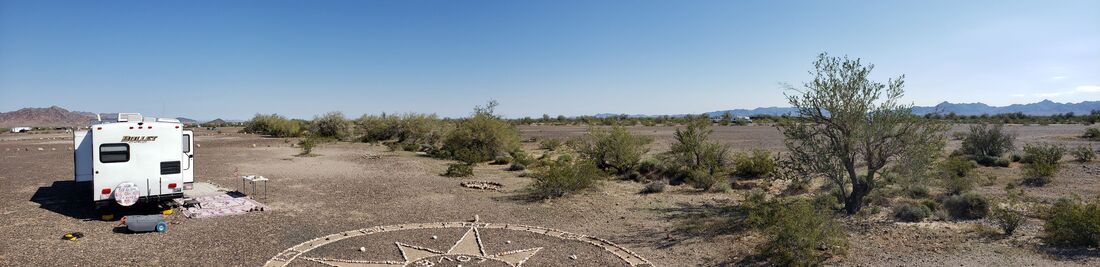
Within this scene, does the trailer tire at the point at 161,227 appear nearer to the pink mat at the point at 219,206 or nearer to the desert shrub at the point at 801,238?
the pink mat at the point at 219,206

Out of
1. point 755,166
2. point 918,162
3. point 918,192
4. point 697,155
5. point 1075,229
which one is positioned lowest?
point 918,192

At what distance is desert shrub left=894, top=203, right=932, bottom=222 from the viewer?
42.4 feet

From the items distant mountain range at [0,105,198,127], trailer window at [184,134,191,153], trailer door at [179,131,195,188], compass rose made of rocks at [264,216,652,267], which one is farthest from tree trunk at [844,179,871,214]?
distant mountain range at [0,105,198,127]

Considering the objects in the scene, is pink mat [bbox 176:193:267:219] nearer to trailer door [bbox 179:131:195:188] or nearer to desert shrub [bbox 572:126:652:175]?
trailer door [bbox 179:131:195:188]

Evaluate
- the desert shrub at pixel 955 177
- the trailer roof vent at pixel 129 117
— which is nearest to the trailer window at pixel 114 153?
the trailer roof vent at pixel 129 117

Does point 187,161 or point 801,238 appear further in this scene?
point 187,161

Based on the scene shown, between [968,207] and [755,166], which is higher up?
[755,166]

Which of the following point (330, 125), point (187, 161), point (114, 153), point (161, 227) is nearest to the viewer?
point (161, 227)

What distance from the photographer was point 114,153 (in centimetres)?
1291

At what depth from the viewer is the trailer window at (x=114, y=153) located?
12742 millimetres

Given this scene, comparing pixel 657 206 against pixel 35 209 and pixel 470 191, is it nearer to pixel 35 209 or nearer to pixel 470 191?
pixel 470 191

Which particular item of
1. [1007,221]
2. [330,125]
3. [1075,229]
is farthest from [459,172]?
[330,125]

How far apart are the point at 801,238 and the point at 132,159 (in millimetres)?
14521

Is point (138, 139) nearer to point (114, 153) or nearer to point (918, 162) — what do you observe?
point (114, 153)
